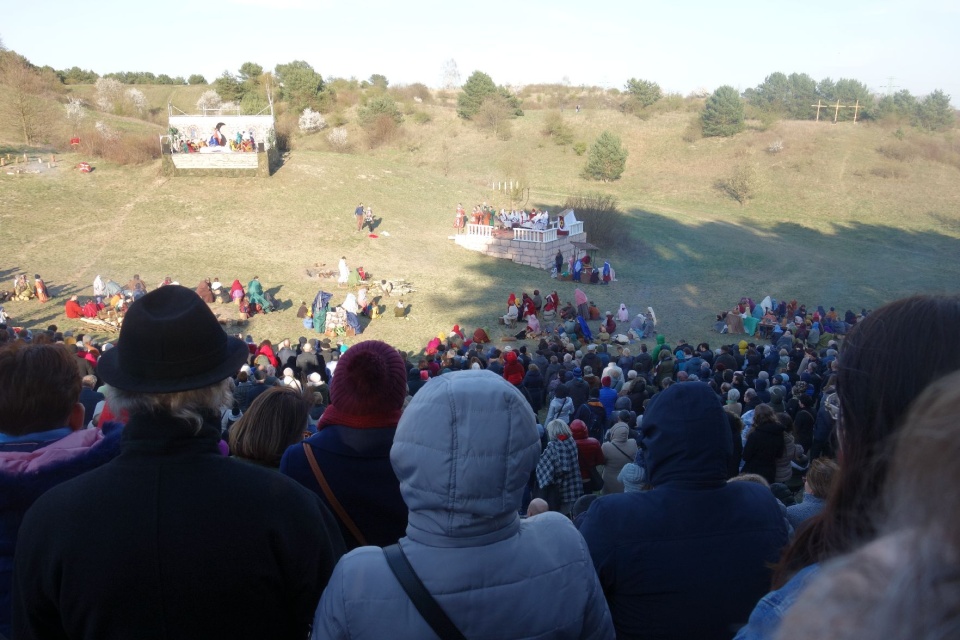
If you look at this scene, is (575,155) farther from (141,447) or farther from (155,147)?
(141,447)

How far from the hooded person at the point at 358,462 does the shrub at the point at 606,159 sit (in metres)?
44.9

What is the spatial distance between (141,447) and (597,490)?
17.0 ft

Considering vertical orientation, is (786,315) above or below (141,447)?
below

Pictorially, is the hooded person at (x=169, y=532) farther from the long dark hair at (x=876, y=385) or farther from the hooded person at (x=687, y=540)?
the long dark hair at (x=876, y=385)

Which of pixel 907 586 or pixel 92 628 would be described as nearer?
pixel 907 586

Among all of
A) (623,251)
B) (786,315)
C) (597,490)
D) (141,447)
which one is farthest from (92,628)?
(623,251)

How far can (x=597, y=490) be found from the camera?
651cm

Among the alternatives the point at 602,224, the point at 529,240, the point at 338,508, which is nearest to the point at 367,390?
the point at 338,508

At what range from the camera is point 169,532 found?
1804 mm

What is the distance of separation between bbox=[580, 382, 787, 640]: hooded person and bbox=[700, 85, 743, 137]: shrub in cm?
5404

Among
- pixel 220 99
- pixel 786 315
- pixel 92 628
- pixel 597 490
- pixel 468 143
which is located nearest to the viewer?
pixel 92 628

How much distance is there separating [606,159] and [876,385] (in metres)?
46.2

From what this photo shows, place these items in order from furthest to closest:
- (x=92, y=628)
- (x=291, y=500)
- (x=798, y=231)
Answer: (x=798, y=231) < (x=291, y=500) < (x=92, y=628)

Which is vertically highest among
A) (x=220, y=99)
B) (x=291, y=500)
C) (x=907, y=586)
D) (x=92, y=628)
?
(x=220, y=99)
